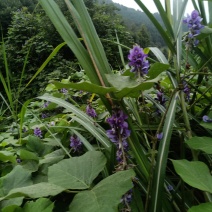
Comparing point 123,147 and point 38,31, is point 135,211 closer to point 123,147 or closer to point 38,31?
point 123,147

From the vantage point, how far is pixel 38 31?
11273mm

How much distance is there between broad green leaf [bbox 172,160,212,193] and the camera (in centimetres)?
45

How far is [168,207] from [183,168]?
15cm

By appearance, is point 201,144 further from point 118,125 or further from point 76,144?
point 76,144

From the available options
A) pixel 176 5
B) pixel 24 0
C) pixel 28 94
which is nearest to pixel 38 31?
pixel 28 94

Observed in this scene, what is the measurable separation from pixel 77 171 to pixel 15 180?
0.16 meters

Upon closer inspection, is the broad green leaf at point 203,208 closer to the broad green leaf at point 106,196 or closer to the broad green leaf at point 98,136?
the broad green leaf at point 106,196

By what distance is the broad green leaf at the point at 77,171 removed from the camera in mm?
478

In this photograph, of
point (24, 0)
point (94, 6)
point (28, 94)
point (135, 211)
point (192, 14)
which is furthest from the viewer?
point (24, 0)

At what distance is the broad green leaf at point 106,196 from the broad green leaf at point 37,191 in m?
0.04

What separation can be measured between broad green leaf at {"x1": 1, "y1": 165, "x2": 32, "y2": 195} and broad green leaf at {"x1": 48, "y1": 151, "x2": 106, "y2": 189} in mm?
111

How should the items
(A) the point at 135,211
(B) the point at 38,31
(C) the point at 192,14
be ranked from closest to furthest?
1. (A) the point at 135,211
2. (C) the point at 192,14
3. (B) the point at 38,31

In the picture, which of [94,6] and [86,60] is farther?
[94,6]

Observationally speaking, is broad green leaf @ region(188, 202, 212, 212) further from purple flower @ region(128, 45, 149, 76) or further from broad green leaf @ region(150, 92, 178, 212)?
purple flower @ region(128, 45, 149, 76)
